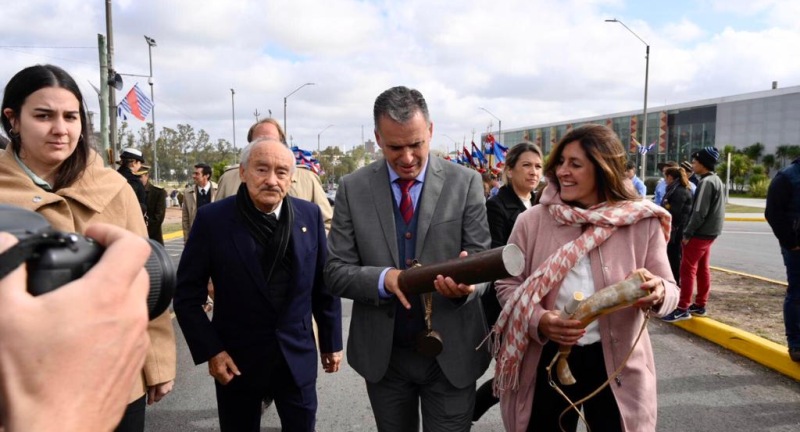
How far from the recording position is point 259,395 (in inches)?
102

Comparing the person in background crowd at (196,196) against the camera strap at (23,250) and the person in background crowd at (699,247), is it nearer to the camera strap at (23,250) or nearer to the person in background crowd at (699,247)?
the person in background crowd at (699,247)

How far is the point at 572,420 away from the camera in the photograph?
2.41 m

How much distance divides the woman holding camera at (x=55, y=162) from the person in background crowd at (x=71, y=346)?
53.7 inches

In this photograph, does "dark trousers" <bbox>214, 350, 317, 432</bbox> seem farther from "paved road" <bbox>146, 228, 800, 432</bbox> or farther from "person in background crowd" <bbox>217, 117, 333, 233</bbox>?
"person in background crowd" <bbox>217, 117, 333, 233</bbox>

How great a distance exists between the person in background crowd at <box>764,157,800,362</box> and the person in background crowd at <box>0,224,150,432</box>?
189 inches

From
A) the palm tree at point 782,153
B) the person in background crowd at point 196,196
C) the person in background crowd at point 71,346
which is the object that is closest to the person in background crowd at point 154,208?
the person in background crowd at point 196,196

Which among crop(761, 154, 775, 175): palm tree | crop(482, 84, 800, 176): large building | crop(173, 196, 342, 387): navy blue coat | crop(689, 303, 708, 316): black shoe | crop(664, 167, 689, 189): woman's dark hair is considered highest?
crop(482, 84, 800, 176): large building

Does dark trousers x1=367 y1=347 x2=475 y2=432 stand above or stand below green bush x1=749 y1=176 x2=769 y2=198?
below

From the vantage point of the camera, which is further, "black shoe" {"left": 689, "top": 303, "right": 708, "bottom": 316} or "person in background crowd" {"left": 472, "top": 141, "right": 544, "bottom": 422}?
"black shoe" {"left": 689, "top": 303, "right": 708, "bottom": 316}

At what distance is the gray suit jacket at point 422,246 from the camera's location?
86.7 inches

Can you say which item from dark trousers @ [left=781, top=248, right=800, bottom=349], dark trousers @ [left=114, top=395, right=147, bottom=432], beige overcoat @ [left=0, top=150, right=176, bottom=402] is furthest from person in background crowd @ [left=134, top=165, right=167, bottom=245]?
dark trousers @ [left=781, top=248, right=800, bottom=349]

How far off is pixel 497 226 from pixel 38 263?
306cm

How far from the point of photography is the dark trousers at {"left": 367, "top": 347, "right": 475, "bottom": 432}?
2.26 m

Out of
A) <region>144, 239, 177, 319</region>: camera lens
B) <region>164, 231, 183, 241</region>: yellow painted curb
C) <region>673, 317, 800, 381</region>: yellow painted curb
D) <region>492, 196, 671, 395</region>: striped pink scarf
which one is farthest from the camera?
<region>164, 231, 183, 241</region>: yellow painted curb
